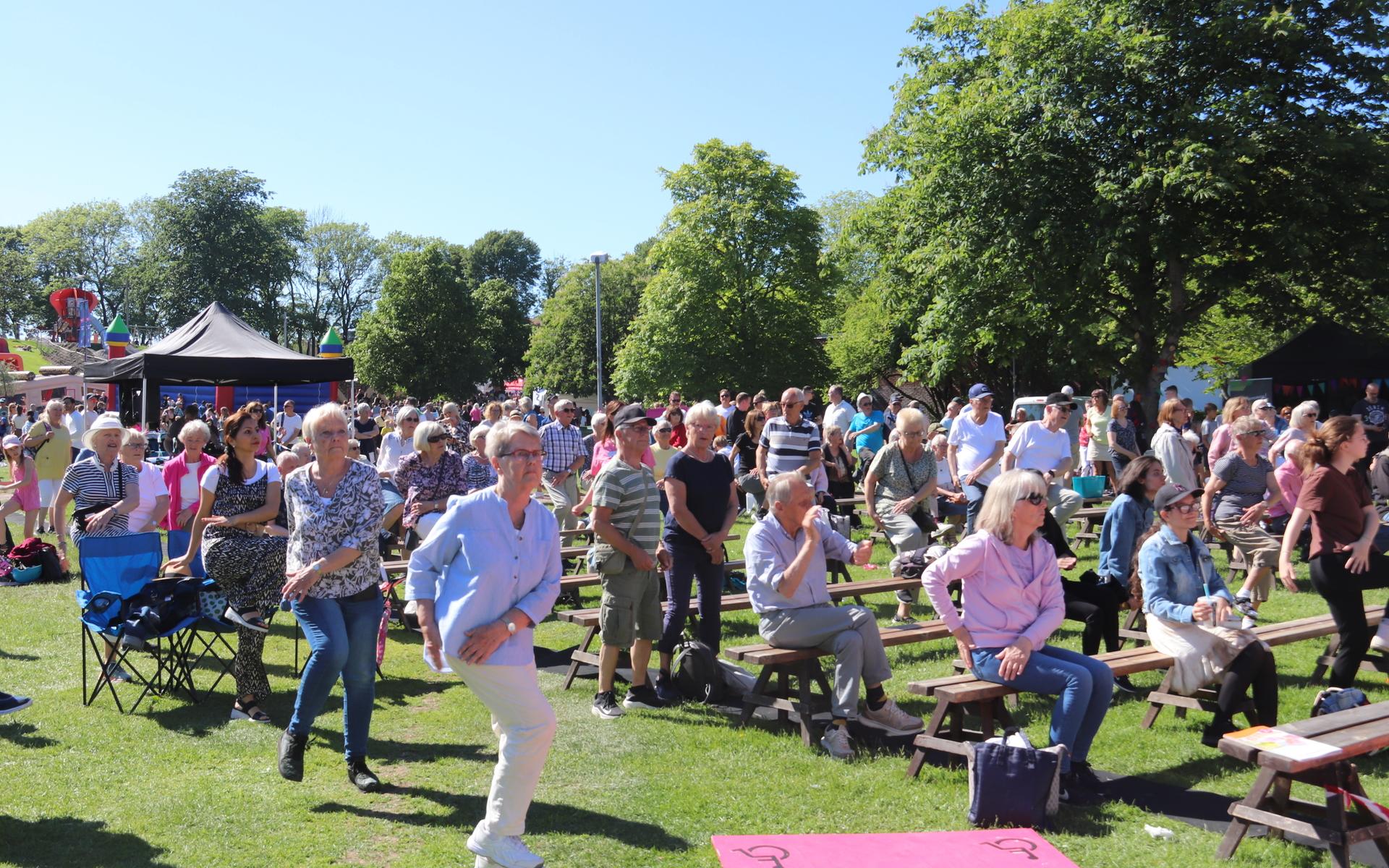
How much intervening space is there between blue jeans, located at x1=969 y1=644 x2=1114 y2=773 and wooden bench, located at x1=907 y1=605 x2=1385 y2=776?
0.11 meters

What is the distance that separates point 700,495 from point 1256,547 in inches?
205

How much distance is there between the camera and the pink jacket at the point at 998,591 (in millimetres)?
5371

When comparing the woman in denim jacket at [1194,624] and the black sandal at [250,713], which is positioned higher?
the woman in denim jacket at [1194,624]

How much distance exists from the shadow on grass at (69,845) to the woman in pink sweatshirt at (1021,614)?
368 cm

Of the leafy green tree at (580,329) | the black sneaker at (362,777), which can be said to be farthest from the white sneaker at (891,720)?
the leafy green tree at (580,329)

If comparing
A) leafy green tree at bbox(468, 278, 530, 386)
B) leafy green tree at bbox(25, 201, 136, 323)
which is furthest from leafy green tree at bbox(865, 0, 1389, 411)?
leafy green tree at bbox(25, 201, 136, 323)

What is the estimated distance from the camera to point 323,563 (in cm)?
501

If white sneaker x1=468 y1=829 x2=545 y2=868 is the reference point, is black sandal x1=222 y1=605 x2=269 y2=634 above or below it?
above

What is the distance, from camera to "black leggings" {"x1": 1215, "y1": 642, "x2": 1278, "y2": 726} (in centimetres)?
565

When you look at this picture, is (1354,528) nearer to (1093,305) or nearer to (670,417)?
(670,417)

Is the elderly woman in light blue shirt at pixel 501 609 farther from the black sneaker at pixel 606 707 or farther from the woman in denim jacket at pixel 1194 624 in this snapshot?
the woman in denim jacket at pixel 1194 624

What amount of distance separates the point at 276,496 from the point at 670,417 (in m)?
8.48

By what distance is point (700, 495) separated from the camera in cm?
676

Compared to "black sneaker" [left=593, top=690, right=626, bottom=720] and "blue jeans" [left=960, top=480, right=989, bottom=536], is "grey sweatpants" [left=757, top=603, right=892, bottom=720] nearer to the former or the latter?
"black sneaker" [left=593, top=690, right=626, bottom=720]
